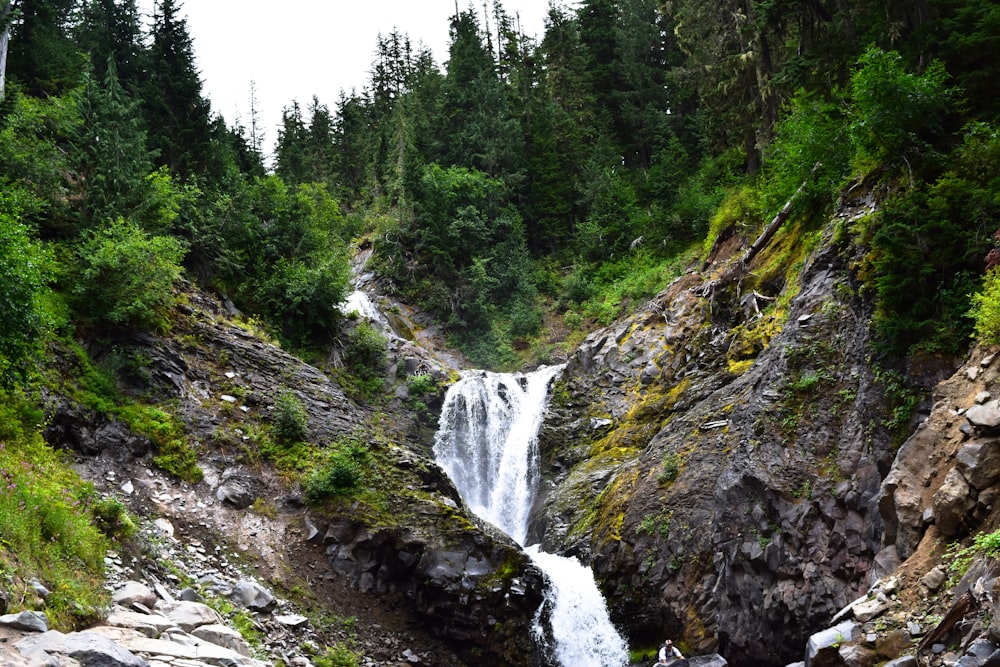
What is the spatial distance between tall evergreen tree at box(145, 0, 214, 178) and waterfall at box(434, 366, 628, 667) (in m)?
14.8

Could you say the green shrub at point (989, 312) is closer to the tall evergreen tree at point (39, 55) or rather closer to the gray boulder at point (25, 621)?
the gray boulder at point (25, 621)

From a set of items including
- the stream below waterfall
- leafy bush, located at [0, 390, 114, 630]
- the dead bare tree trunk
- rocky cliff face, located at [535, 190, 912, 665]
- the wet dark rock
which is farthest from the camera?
the dead bare tree trunk

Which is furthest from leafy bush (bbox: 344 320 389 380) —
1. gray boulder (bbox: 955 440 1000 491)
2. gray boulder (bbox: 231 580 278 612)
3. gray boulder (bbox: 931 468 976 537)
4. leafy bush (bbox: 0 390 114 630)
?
gray boulder (bbox: 955 440 1000 491)

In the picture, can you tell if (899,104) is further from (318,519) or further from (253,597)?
(253,597)

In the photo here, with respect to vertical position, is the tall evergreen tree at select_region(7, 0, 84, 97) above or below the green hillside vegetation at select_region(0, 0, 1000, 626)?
above

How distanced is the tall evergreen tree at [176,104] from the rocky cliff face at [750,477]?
2060 cm

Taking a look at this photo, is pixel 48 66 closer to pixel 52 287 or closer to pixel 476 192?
pixel 52 287

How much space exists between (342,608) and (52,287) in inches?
→ 446

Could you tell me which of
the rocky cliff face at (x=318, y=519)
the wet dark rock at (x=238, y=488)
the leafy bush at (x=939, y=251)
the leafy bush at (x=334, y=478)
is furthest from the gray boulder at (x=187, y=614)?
the leafy bush at (x=939, y=251)

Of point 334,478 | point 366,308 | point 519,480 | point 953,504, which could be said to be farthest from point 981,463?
point 366,308

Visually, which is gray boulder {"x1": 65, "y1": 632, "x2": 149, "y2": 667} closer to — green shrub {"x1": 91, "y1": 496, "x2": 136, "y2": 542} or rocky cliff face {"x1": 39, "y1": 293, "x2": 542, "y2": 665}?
green shrub {"x1": 91, "y1": 496, "x2": 136, "y2": 542}

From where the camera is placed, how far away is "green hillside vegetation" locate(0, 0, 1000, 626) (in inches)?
465

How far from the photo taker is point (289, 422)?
18.4m

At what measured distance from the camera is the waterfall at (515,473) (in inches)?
626
